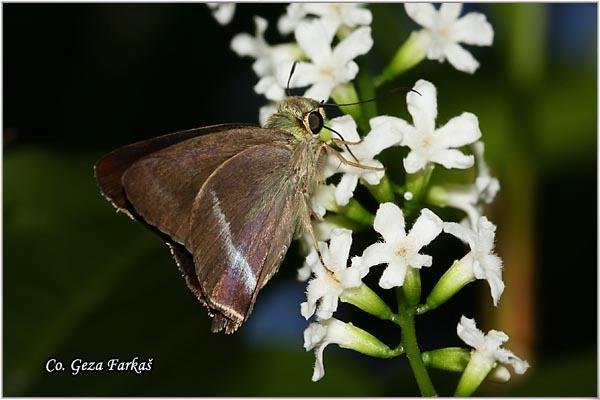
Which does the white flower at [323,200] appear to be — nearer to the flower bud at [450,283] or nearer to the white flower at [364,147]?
the white flower at [364,147]

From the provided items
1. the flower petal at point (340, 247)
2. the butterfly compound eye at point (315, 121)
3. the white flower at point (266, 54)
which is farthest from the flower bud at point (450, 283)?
the white flower at point (266, 54)

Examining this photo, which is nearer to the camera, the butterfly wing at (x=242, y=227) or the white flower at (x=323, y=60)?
the butterfly wing at (x=242, y=227)

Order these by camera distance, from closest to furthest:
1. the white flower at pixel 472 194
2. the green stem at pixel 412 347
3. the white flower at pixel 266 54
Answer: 1. the green stem at pixel 412 347
2. the white flower at pixel 472 194
3. the white flower at pixel 266 54

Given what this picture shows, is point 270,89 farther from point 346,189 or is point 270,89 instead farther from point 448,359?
point 448,359

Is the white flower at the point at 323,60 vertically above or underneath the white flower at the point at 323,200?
above

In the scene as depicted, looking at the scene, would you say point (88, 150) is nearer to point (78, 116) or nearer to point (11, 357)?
point (78, 116)

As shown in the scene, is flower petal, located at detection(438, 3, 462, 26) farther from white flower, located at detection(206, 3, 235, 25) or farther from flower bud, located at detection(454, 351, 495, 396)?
flower bud, located at detection(454, 351, 495, 396)
